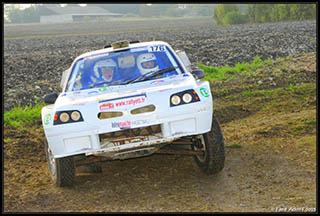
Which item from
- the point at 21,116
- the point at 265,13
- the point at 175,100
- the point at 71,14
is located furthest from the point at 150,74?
the point at 71,14

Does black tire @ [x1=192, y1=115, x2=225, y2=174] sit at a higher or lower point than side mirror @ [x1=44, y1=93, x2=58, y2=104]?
lower

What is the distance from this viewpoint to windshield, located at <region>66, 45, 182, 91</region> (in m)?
6.77

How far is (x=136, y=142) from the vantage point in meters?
5.67

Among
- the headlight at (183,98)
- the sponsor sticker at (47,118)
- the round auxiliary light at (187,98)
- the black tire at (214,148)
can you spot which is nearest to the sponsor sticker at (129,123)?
the headlight at (183,98)

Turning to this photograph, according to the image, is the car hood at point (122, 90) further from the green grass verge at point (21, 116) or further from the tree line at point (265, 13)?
the tree line at point (265, 13)

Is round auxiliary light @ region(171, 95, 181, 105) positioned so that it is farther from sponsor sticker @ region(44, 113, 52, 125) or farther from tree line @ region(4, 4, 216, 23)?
tree line @ region(4, 4, 216, 23)

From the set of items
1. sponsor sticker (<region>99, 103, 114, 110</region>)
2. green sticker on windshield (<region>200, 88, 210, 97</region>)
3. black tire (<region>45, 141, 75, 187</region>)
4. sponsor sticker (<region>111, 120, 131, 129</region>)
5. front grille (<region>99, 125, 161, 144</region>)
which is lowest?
black tire (<region>45, 141, 75, 187</region>)

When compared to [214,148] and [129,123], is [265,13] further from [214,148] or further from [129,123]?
[129,123]

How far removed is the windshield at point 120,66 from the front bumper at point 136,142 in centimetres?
121

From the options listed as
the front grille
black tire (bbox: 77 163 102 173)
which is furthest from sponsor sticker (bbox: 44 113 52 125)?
black tire (bbox: 77 163 102 173)

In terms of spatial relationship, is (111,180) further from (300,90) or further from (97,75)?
(300,90)

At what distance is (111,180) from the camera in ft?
21.5

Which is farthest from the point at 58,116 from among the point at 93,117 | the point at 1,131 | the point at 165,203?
the point at 1,131

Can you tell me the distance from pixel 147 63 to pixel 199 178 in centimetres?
179
